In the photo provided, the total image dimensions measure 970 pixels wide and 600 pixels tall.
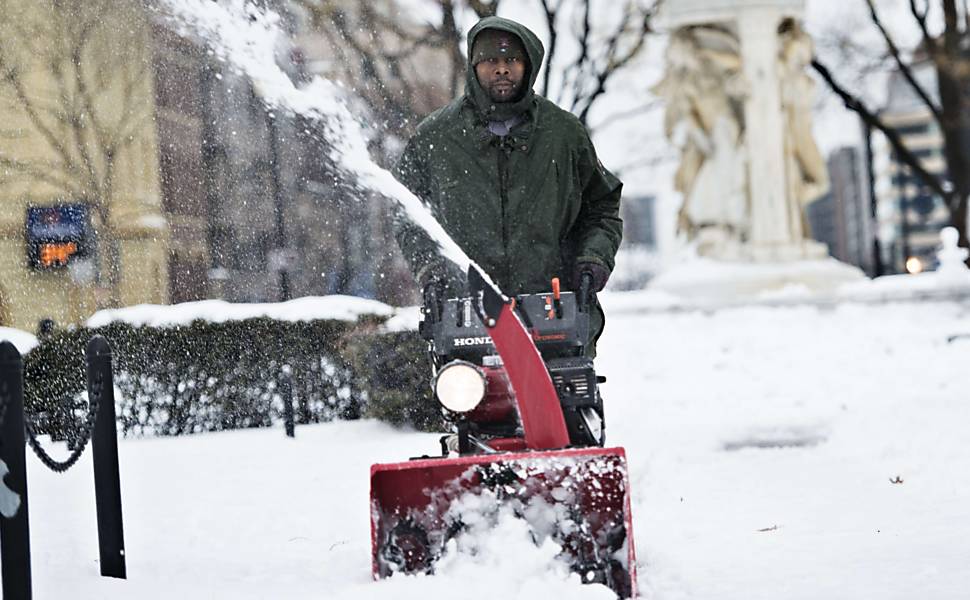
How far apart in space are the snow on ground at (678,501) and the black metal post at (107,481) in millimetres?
121

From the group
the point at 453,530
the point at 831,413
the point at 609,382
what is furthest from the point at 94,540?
the point at 609,382

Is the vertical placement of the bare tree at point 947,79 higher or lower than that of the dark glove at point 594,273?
higher

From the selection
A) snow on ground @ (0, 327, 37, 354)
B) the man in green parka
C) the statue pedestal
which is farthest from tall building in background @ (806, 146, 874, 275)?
the man in green parka

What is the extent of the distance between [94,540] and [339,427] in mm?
4192

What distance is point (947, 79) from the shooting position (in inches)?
1131

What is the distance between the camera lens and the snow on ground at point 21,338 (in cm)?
1065

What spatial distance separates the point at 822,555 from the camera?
217 inches

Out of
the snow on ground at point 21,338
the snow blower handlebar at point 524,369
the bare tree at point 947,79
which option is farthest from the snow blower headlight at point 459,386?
the bare tree at point 947,79

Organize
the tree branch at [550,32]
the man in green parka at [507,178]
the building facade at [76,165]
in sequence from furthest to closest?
1. the tree branch at [550,32]
2. the building facade at [76,165]
3. the man in green parka at [507,178]

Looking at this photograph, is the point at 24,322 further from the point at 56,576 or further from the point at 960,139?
the point at 960,139

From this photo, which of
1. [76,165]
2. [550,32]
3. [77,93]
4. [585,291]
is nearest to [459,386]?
[585,291]

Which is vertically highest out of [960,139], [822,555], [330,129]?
[960,139]

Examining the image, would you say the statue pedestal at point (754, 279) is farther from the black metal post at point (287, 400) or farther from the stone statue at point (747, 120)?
the black metal post at point (287, 400)

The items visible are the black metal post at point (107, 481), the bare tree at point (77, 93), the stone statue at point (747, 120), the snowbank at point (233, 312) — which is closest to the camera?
the black metal post at point (107, 481)
